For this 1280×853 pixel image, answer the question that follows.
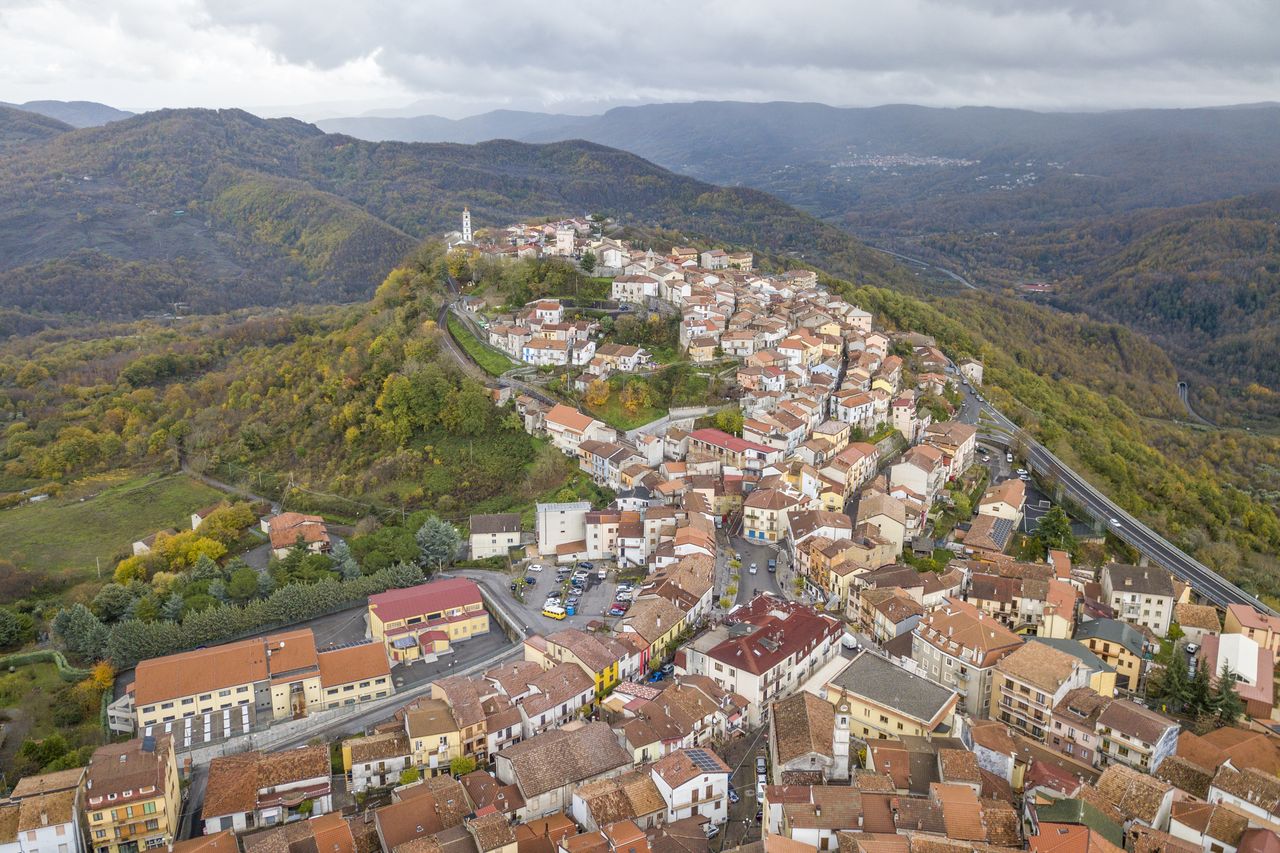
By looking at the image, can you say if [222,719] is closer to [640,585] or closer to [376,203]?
[640,585]

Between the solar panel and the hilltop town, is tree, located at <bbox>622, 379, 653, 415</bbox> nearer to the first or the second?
the hilltop town

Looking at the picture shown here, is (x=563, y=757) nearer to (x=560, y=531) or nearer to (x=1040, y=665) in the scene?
(x=560, y=531)

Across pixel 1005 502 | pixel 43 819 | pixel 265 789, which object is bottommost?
pixel 265 789

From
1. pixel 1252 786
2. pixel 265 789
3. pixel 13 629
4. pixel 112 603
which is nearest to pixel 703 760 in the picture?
pixel 265 789

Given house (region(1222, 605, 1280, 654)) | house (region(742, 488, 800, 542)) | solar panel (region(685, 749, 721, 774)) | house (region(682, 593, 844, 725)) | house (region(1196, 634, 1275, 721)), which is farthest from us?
house (region(742, 488, 800, 542))

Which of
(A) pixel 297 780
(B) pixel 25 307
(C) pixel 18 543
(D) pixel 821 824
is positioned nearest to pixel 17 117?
(B) pixel 25 307

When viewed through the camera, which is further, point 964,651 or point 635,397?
point 635,397

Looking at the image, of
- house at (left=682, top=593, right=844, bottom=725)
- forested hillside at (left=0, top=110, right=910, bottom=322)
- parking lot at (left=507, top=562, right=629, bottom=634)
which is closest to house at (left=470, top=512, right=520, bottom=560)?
parking lot at (left=507, top=562, right=629, bottom=634)
